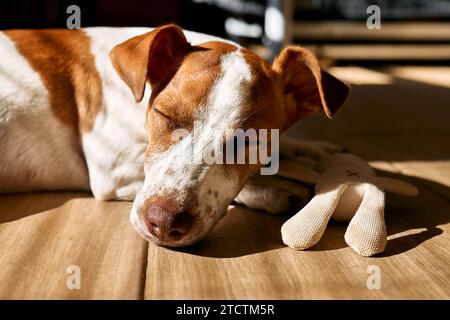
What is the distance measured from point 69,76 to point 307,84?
85cm

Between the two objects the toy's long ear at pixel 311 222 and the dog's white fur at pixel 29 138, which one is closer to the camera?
the toy's long ear at pixel 311 222

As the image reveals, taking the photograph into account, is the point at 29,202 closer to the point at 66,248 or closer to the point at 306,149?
the point at 66,248

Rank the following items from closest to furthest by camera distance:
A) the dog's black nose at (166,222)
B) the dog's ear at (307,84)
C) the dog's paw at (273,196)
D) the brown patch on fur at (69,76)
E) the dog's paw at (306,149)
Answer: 1. the dog's black nose at (166,222)
2. the dog's ear at (307,84)
3. the dog's paw at (273,196)
4. the brown patch on fur at (69,76)
5. the dog's paw at (306,149)

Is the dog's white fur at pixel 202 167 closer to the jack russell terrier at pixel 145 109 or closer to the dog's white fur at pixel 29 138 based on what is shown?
the jack russell terrier at pixel 145 109

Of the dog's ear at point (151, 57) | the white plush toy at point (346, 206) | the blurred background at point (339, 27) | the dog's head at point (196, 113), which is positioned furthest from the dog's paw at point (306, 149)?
the blurred background at point (339, 27)

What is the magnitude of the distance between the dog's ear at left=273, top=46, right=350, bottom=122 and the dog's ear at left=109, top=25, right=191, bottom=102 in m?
0.33

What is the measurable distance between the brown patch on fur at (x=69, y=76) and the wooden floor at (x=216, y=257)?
302 mm

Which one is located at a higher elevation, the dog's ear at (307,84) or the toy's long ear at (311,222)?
the dog's ear at (307,84)

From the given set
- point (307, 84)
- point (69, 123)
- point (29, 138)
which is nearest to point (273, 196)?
point (307, 84)

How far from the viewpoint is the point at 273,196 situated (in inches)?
77.2

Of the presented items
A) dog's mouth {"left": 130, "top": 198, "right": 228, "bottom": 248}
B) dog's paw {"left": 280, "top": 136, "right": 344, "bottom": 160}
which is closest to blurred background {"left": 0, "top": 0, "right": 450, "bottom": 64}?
dog's paw {"left": 280, "top": 136, "right": 344, "bottom": 160}

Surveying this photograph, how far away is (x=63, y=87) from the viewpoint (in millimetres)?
2078

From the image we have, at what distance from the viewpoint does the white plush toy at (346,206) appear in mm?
1661

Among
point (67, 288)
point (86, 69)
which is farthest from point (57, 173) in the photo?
point (67, 288)
